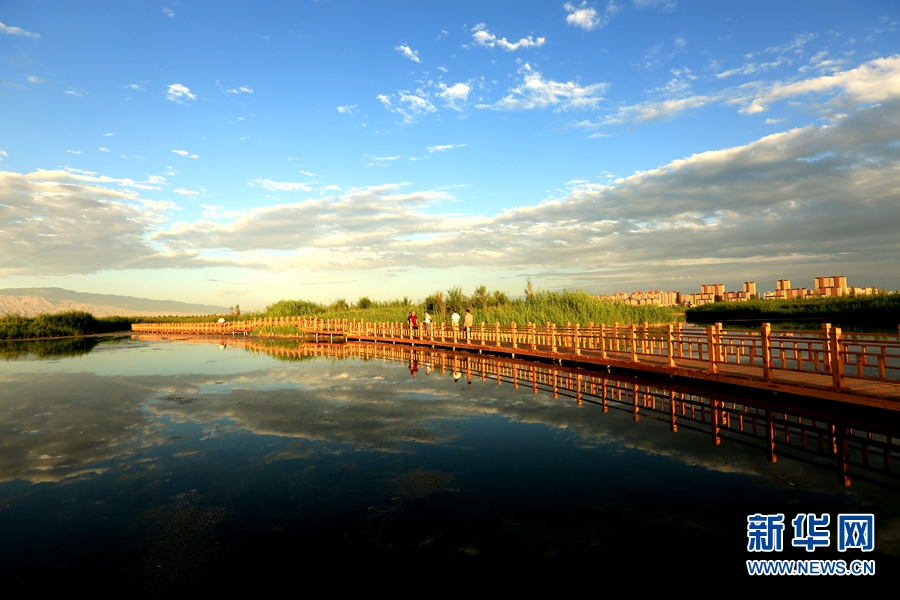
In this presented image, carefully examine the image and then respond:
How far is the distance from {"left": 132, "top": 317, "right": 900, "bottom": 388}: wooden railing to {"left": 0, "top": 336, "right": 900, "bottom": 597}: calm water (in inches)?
55.7

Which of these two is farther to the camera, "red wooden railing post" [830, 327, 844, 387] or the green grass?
the green grass

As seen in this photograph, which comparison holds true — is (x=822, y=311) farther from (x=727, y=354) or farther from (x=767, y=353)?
(x=767, y=353)

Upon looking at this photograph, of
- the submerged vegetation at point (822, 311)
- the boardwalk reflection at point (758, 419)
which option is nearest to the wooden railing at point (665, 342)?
the boardwalk reflection at point (758, 419)

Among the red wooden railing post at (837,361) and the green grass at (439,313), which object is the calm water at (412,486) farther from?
the green grass at (439,313)

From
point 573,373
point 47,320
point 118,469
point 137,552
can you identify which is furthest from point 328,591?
point 47,320

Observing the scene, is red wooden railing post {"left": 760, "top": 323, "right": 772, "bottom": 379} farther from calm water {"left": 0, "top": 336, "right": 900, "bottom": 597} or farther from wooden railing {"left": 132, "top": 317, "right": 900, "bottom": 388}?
calm water {"left": 0, "top": 336, "right": 900, "bottom": 597}

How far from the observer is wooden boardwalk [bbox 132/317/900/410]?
959 centimetres

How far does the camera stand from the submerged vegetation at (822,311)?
3847 cm

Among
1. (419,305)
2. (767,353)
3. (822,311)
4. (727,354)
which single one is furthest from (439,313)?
(822,311)

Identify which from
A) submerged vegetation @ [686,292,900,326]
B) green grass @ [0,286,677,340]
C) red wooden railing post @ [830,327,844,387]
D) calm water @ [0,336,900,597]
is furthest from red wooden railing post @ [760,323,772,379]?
submerged vegetation @ [686,292,900,326]

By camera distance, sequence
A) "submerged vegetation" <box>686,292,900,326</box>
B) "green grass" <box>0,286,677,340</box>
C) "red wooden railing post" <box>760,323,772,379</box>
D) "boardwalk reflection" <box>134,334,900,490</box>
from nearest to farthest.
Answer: "boardwalk reflection" <box>134,334,900,490</box>, "red wooden railing post" <box>760,323,772,379</box>, "green grass" <box>0,286,677,340</box>, "submerged vegetation" <box>686,292,900,326</box>

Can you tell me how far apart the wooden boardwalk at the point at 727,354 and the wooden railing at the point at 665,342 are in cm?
3

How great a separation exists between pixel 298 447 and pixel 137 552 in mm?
3668

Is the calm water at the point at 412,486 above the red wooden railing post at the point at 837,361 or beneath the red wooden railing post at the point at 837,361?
beneath
